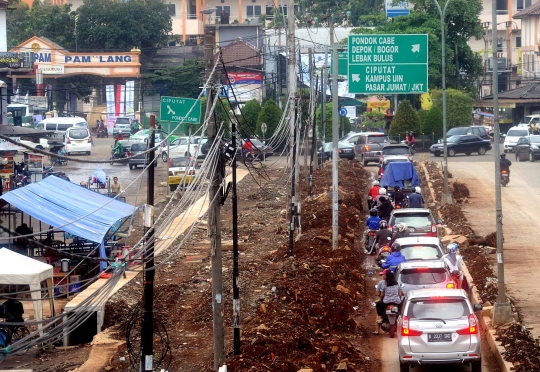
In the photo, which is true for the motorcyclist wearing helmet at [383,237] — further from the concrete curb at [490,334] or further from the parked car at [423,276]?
the parked car at [423,276]

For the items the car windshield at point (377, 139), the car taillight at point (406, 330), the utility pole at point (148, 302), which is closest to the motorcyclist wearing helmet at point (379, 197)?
the car taillight at point (406, 330)

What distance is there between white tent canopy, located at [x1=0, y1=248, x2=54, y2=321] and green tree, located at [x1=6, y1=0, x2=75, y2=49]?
61246mm

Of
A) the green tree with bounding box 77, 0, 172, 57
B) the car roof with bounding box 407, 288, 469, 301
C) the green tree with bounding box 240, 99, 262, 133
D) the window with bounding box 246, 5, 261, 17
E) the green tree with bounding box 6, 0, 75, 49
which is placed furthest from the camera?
the window with bounding box 246, 5, 261, 17

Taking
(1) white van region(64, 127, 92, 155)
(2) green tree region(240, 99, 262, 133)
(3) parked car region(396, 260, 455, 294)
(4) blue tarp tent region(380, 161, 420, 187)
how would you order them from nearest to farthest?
1. (3) parked car region(396, 260, 455, 294)
2. (4) blue tarp tent region(380, 161, 420, 187)
3. (1) white van region(64, 127, 92, 155)
4. (2) green tree region(240, 99, 262, 133)

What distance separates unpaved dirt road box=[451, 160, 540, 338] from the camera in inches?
776

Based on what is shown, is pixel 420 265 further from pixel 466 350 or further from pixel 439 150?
pixel 439 150

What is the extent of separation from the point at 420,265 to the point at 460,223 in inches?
524

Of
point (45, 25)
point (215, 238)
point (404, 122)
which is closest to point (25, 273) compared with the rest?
point (215, 238)

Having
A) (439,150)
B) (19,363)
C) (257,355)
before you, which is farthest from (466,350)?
(439,150)

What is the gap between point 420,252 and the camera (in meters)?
20.3

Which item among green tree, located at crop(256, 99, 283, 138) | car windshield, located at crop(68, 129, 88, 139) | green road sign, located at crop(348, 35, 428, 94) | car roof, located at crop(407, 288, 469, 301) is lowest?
car roof, located at crop(407, 288, 469, 301)

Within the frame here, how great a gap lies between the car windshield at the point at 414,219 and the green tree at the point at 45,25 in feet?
186

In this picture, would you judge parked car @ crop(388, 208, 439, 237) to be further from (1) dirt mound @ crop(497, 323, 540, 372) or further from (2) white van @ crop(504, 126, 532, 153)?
(2) white van @ crop(504, 126, 532, 153)

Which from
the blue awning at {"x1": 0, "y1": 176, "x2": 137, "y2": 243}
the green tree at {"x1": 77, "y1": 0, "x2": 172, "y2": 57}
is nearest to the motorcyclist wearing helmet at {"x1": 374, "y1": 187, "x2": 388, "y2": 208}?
the blue awning at {"x1": 0, "y1": 176, "x2": 137, "y2": 243}
